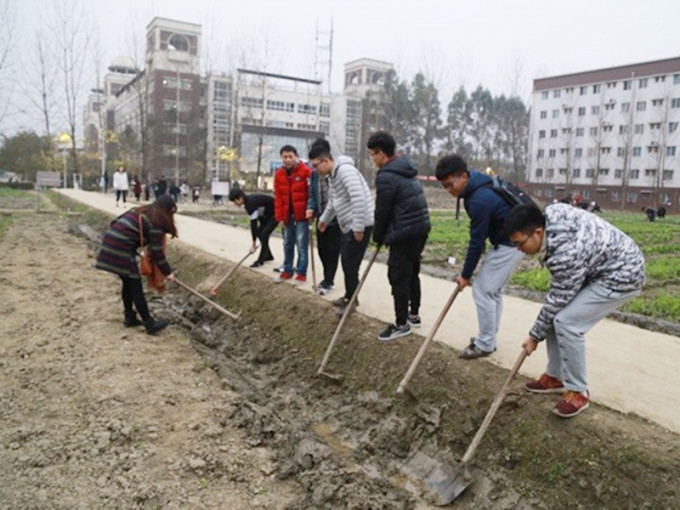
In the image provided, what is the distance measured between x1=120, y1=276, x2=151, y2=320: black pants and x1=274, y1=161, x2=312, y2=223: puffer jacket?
2.25m

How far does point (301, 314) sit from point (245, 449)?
8.74ft

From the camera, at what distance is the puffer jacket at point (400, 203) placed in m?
5.25

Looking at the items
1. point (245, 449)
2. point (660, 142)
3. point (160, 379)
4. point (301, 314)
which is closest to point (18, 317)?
point (160, 379)

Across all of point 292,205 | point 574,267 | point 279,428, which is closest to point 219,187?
point 292,205

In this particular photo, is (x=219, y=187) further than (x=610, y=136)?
No

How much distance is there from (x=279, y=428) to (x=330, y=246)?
315cm

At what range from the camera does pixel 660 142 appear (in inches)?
2003

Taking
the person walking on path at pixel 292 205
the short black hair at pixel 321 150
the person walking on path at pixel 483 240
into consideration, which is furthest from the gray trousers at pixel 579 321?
the person walking on path at pixel 292 205

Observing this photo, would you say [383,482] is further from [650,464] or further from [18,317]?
[18,317]

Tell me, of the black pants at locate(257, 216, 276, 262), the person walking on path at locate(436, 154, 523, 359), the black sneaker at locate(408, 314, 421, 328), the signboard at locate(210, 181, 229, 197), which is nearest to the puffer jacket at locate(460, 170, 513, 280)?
the person walking on path at locate(436, 154, 523, 359)

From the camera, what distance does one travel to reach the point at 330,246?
7391mm

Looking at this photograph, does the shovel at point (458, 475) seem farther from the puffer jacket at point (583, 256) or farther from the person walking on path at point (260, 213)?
the person walking on path at point (260, 213)

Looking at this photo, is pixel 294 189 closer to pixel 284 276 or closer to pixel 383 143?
pixel 284 276

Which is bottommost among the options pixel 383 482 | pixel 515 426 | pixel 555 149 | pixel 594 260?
pixel 383 482
